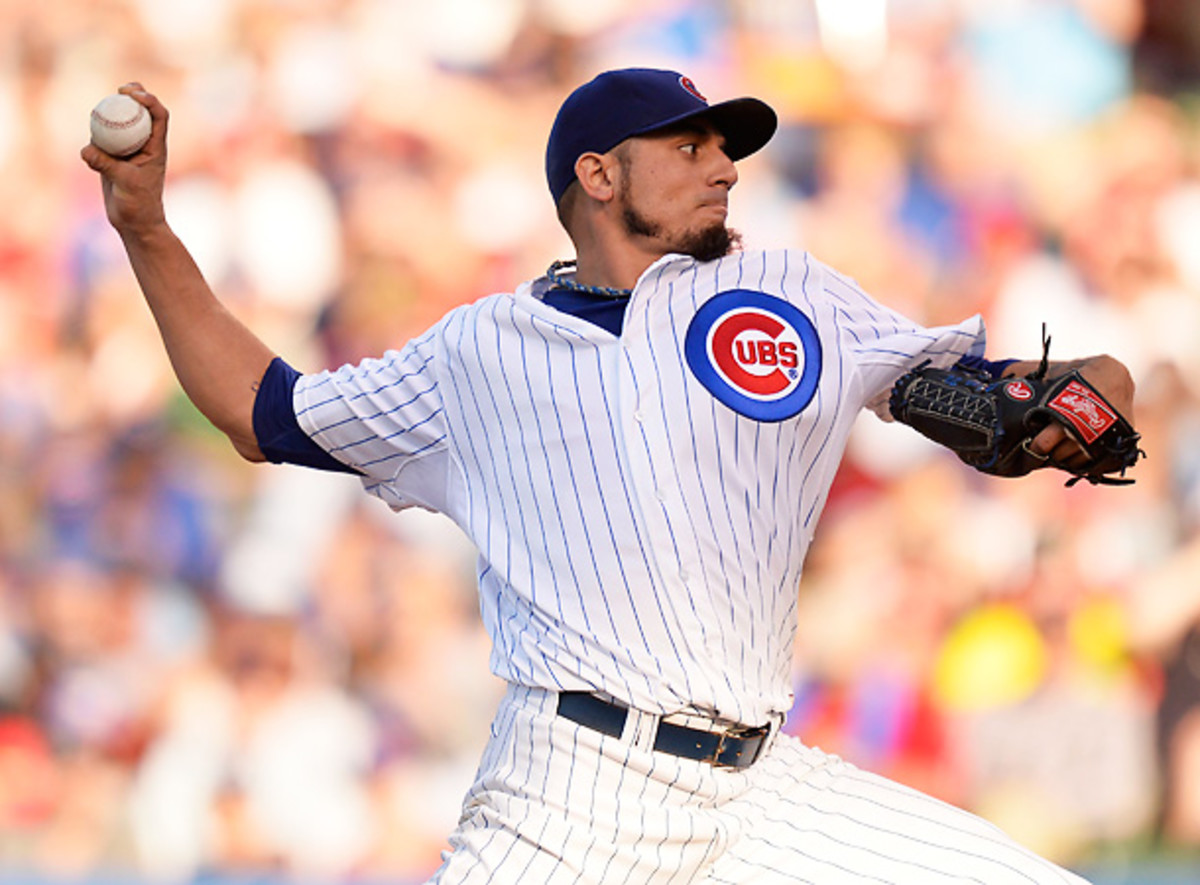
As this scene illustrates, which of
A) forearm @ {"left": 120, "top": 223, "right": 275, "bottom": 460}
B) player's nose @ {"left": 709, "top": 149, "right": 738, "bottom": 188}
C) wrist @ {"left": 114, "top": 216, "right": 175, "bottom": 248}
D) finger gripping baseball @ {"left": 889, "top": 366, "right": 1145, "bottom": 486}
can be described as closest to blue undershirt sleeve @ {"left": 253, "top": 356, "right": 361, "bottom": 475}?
forearm @ {"left": 120, "top": 223, "right": 275, "bottom": 460}

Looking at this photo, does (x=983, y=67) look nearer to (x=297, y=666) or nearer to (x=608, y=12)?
(x=608, y=12)

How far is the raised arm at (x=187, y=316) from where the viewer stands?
2.46 metres

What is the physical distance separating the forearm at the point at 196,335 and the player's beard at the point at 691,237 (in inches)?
27.5

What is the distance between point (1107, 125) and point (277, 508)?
3.50 metres

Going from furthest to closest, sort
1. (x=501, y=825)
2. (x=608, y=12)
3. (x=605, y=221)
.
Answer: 1. (x=608, y=12)
2. (x=605, y=221)
3. (x=501, y=825)

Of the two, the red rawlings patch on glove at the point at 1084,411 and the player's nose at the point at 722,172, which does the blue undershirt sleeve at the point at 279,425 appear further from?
the red rawlings patch on glove at the point at 1084,411

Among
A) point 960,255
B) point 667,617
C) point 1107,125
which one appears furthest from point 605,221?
point 1107,125

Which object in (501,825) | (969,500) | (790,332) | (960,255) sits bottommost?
(501,825)

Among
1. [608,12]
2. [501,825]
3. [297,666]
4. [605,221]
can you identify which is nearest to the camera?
[501,825]

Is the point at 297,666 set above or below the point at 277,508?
below

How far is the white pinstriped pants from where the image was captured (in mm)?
2139

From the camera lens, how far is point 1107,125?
579 cm

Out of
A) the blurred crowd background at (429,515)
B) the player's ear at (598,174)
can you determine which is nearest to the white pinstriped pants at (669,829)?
the player's ear at (598,174)

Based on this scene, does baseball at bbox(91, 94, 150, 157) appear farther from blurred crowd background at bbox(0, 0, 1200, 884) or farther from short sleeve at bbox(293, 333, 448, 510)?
blurred crowd background at bbox(0, 0, 1200, 884)
